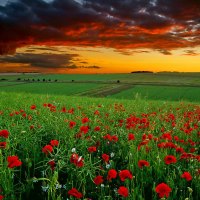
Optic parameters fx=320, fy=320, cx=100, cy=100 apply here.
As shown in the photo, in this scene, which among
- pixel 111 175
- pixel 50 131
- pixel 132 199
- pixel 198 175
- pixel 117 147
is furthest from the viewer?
pixel 50 131

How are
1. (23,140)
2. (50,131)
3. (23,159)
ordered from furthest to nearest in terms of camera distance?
(50,131), (23,140), (23,159)

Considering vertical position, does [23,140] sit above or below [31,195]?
above

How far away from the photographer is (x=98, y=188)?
3.87 metres

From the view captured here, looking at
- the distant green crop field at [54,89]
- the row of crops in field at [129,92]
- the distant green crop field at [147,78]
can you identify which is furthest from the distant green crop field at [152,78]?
the distant green crop field at [54,89]

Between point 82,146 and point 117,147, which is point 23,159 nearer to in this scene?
point 82,146

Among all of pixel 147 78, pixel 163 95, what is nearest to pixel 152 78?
pixel 147 78

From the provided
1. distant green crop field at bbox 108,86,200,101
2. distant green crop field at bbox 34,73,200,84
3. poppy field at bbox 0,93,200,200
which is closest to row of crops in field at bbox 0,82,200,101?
distant green crop field at bbox 108,86,200,101

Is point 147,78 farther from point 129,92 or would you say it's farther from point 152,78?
point 129,92

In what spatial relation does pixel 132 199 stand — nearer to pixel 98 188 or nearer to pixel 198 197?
pixel 98 188

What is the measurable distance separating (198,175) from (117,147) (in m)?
1.90

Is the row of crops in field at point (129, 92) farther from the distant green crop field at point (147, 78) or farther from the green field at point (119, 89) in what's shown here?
the distant green crop field at point (147, 78)

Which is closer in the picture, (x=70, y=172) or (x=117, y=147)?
(x=70, y=172)

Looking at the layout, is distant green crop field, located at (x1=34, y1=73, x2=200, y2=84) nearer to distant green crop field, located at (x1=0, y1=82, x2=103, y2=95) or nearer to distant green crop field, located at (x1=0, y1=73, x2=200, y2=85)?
distant green crop field, located at (x1=0, y1=73, x2=200, y2=85)

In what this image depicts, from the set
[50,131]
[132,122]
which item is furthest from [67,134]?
[132,122]
